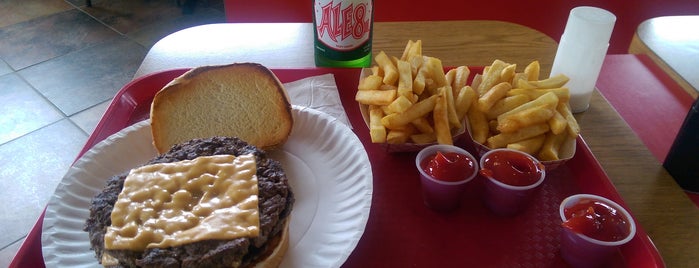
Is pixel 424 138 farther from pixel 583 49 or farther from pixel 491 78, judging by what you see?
pixel 583 49

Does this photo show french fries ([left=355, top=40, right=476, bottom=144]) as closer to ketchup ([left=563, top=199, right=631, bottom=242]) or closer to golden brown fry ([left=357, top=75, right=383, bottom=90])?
golden brown fry ([left=357, top=75, right=383, bottom=90])

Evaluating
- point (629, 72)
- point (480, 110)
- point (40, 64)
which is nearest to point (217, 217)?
point (480, 110)

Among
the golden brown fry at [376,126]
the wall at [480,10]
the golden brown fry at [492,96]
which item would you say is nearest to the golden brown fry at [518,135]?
the golden brown fry at [492,96]

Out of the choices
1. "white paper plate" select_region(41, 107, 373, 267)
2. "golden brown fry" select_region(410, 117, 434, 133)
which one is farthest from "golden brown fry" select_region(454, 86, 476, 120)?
"white paper plate" select_region(41, 107, 373, 267)

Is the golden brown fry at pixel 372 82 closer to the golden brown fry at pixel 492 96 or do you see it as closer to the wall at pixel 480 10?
the golden brown fry at pixel 492 96

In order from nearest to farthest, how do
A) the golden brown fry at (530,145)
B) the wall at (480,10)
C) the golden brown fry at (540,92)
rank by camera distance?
1. the golden brown fry at (530,145)
2. the golden brown fry at (540,92)
3. the wall at (480,10)

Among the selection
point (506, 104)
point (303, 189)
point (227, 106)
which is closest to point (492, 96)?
point (506, 104)
